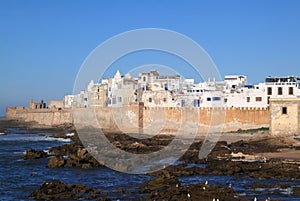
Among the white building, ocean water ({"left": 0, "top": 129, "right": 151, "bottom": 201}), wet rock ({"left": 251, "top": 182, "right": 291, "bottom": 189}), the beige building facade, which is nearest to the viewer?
wet rock ({"left": 251, "top": 182, "right": 291, "bottom": 189})

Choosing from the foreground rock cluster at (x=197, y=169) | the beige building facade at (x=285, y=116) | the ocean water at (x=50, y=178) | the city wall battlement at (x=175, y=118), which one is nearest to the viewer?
the foreground rock cluster at (x=197, y=169)

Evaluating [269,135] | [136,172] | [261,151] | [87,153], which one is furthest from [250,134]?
[136,172]

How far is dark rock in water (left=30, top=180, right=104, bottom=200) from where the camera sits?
1777 cm

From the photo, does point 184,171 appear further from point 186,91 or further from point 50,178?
point 186,91

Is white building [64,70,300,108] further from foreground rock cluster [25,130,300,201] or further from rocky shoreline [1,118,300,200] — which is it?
foreground rock cluster [25,130,300,201]

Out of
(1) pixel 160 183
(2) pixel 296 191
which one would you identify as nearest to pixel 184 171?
(1) pixel 160 183

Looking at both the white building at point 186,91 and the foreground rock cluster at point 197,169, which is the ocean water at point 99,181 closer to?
the foreground rock cluster at point 197,169

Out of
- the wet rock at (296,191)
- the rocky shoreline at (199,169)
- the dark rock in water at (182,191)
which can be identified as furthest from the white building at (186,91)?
the dark rock in water at (182,191)

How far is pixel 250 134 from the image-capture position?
41.7 m

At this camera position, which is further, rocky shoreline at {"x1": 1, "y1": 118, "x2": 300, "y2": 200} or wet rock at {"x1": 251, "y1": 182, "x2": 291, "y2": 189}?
wet rock at {"x1": 251, "y1": 182, "x2": 291, "y2": 189}

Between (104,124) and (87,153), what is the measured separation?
35032 mm

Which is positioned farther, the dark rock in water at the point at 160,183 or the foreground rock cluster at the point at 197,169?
the dark rock in water at the point at 160,183

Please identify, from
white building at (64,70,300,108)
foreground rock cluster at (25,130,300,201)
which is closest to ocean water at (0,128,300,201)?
foreground rock cluster at (25,130,300,201)

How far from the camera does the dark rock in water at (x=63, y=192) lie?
58.3ft
